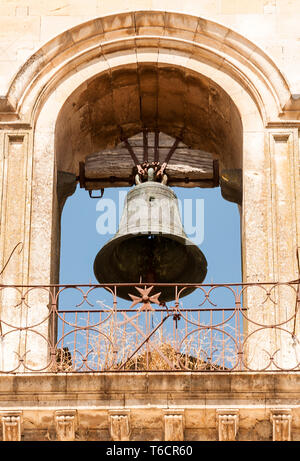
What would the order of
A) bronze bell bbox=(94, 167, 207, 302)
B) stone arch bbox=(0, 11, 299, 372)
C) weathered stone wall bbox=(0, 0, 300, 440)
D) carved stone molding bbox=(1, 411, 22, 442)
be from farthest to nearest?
bronze bell bbox=(94, 167, 207, 302) < stone arch bbox=(0, 11, 299, 372) < weathered stone wall bbox=(0, 0, 300, 440) < carved stone molding bbox=(1, 411, 22, 442)

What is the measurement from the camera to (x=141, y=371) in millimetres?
13812

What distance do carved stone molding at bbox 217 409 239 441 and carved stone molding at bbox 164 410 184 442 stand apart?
0.30 m

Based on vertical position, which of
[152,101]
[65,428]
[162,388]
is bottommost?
[65,428]

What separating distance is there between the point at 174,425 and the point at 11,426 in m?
1.28

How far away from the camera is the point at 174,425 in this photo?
13.7 meters

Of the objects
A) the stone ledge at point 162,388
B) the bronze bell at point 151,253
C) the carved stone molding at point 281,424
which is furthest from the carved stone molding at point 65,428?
the bronze bell at point 151,253

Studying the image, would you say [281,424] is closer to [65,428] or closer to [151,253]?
[65,428]

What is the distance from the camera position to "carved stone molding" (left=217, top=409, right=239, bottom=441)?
13664 mm

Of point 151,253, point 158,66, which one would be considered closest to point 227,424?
point 151,253

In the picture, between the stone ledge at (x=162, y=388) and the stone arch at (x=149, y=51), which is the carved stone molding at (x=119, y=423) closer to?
the stone ledge at (x=162, y=388)

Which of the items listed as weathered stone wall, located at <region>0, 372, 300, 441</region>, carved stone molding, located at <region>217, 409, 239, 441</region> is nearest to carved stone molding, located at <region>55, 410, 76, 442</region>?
weathered stone wall, located at <region>0, 372, 300, 441</region>

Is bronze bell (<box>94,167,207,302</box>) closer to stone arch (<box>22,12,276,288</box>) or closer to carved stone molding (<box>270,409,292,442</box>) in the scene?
stone arch (<box>22,12,276,288</box>)

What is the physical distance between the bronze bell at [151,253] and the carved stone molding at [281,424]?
8.47ft
